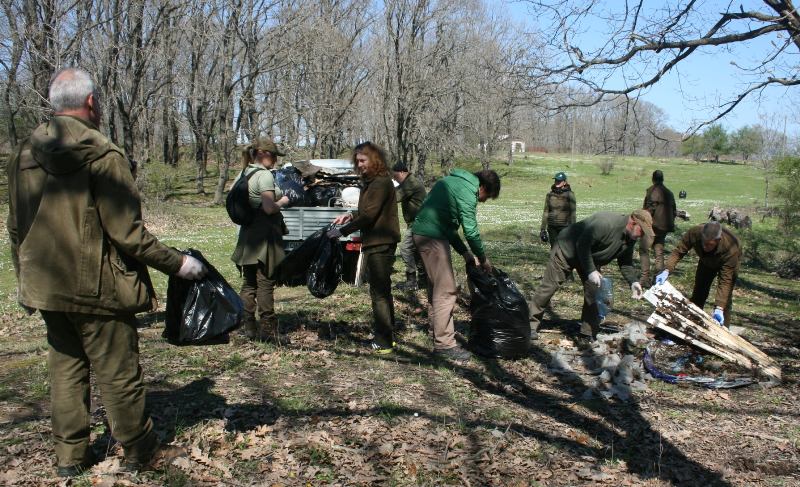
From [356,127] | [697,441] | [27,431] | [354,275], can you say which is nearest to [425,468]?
[697,441]

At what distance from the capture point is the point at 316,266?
6.20 meters

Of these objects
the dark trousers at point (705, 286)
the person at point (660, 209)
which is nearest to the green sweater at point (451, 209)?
the dark trousers at point (705, 286)

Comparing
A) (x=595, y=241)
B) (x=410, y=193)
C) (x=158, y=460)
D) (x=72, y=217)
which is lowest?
(x=158, y=460)

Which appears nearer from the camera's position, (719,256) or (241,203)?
(241,203)

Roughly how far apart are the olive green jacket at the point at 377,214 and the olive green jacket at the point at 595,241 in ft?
6.62

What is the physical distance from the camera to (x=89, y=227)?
2.96 metres

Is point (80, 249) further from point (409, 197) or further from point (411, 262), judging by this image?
point (411, 262)

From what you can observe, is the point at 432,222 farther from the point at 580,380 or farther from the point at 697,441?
the point at 697,441

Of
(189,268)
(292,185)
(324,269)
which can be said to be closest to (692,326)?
(324,269)

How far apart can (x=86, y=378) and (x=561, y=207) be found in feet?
26.8

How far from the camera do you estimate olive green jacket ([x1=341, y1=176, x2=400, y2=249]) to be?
5.56 metres

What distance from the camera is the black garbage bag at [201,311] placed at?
3.75m

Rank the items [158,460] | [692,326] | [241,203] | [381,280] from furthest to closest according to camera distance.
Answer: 1. [692,326]
2. [381,280]
3. [241,203]
4. [158,460]

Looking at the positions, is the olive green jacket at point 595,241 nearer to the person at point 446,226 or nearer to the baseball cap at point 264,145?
the person at point 446,226
